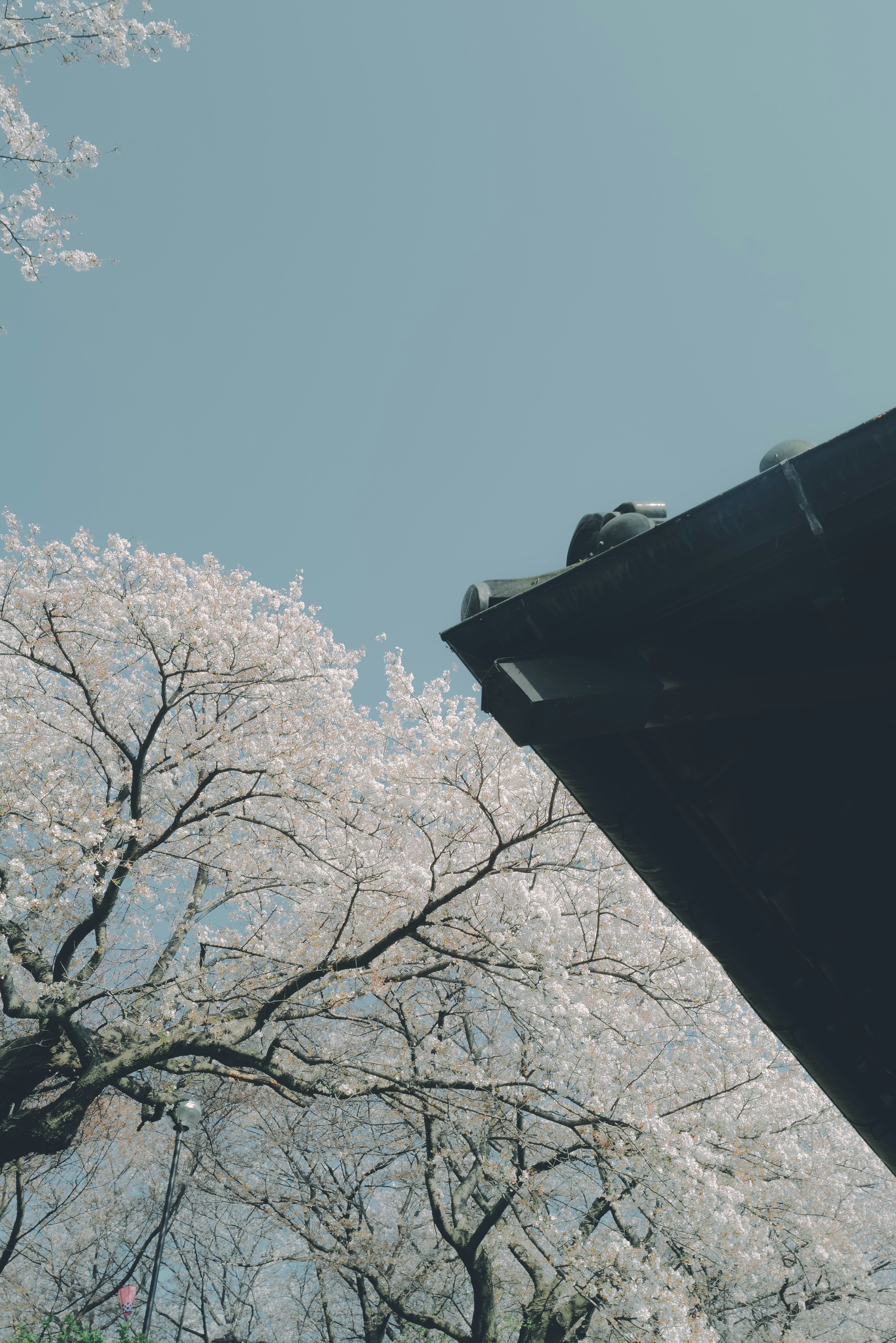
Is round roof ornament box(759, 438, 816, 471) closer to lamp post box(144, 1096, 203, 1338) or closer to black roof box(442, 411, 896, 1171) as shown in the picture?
black roof box(442, 411, 896, 1171)

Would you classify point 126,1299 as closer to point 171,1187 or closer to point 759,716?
point 171,1187

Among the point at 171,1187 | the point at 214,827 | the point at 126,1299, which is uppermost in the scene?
the point at 214,827

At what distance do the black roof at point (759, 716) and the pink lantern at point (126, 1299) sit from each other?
22.7 meters

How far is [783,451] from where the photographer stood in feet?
5.69

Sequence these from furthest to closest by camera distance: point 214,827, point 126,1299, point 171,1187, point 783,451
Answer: point 126,1299 → point 171,1187 → point 214,827 → point 783,451

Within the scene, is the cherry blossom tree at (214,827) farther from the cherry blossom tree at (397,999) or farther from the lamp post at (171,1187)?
the lamp post at (171,1187)

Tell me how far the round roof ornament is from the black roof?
0.19m

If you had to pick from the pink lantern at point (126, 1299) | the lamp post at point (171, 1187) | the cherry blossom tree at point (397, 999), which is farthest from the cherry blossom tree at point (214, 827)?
the pink lantern at point (126, 1299)

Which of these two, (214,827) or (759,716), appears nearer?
(759,716)

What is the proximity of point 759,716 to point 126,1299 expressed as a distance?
78.2 feet

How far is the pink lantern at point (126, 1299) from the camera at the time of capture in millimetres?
18281

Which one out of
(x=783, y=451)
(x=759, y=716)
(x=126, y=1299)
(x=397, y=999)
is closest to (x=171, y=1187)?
(x=397, y=999)

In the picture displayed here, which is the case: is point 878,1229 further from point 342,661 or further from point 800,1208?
point 342,661

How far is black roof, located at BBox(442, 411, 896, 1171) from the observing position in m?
1.64
